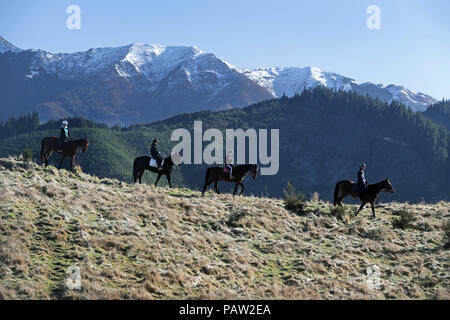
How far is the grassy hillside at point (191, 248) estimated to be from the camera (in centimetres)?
1411

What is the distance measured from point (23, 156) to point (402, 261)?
2379 centimetres

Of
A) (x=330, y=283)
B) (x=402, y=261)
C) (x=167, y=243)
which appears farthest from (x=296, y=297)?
(x=402, y=261)

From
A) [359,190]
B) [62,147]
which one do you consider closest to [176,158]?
[62,147]

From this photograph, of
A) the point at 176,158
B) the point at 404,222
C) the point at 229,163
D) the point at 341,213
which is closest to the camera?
the point at 404,222

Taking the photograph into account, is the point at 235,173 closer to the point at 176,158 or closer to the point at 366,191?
the point at 176,158

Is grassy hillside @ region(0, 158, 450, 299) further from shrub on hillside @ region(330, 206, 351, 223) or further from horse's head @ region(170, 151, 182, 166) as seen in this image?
horse's head @ region(170, 151, 182, 166)

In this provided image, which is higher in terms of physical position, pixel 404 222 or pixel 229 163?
pixel 229 163

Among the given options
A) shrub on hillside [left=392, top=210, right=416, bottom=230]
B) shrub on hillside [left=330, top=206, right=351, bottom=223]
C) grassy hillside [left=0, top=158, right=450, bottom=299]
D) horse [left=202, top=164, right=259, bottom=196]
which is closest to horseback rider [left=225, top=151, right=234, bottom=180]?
horse [left=202, top=164, right=259, bottom=196]

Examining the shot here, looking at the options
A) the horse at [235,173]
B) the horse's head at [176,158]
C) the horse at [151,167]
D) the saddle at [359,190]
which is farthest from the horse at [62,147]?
the saddle at [359,190]

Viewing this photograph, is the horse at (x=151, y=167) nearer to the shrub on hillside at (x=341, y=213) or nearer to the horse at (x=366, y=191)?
the shrub on hillside at (x=341, y=213)

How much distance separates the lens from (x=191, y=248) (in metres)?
17.8

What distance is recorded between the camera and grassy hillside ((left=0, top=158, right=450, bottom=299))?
14109mm

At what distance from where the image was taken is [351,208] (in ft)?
92.3
